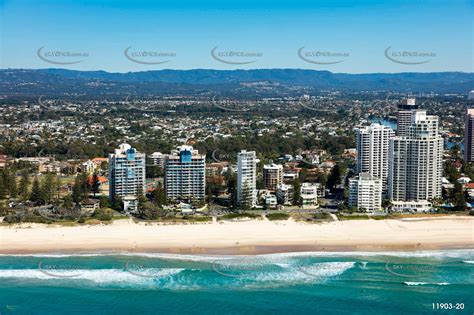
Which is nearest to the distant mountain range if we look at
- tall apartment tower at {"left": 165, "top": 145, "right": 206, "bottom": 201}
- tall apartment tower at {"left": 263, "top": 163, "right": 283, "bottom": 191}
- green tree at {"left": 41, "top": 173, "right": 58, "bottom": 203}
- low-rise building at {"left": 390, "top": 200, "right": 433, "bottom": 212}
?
green tree at {"left": 41, "top": 173, "right": 58, "bottom": 203}

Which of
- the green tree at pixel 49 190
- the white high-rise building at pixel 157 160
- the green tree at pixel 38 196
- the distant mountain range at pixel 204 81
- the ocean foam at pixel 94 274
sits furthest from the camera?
the distant mountain range at pixel 204 81

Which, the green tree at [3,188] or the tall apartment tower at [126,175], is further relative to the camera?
the green tree at [3,188]

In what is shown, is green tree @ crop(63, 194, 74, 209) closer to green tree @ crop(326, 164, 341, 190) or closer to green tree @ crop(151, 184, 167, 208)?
green tree @ crop(151, 184, 167, 208)

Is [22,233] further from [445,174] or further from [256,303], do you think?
[445,174]

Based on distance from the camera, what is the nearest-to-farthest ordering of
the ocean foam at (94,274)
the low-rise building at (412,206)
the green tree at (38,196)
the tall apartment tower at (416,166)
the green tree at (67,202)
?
1. the ocean foam at (94,274)
2. the green tree at (67,202)
3. the low-rise building at (412,206)
4. the green tree at (38,196)
5. the tall apartment tower at (416,166)

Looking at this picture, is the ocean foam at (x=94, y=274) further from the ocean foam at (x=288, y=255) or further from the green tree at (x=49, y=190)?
the green tree at (x=49, y=190)

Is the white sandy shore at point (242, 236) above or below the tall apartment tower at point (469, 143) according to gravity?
below

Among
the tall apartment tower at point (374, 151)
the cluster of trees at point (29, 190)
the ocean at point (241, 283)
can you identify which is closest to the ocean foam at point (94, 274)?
the ocean at point (241, 283)
